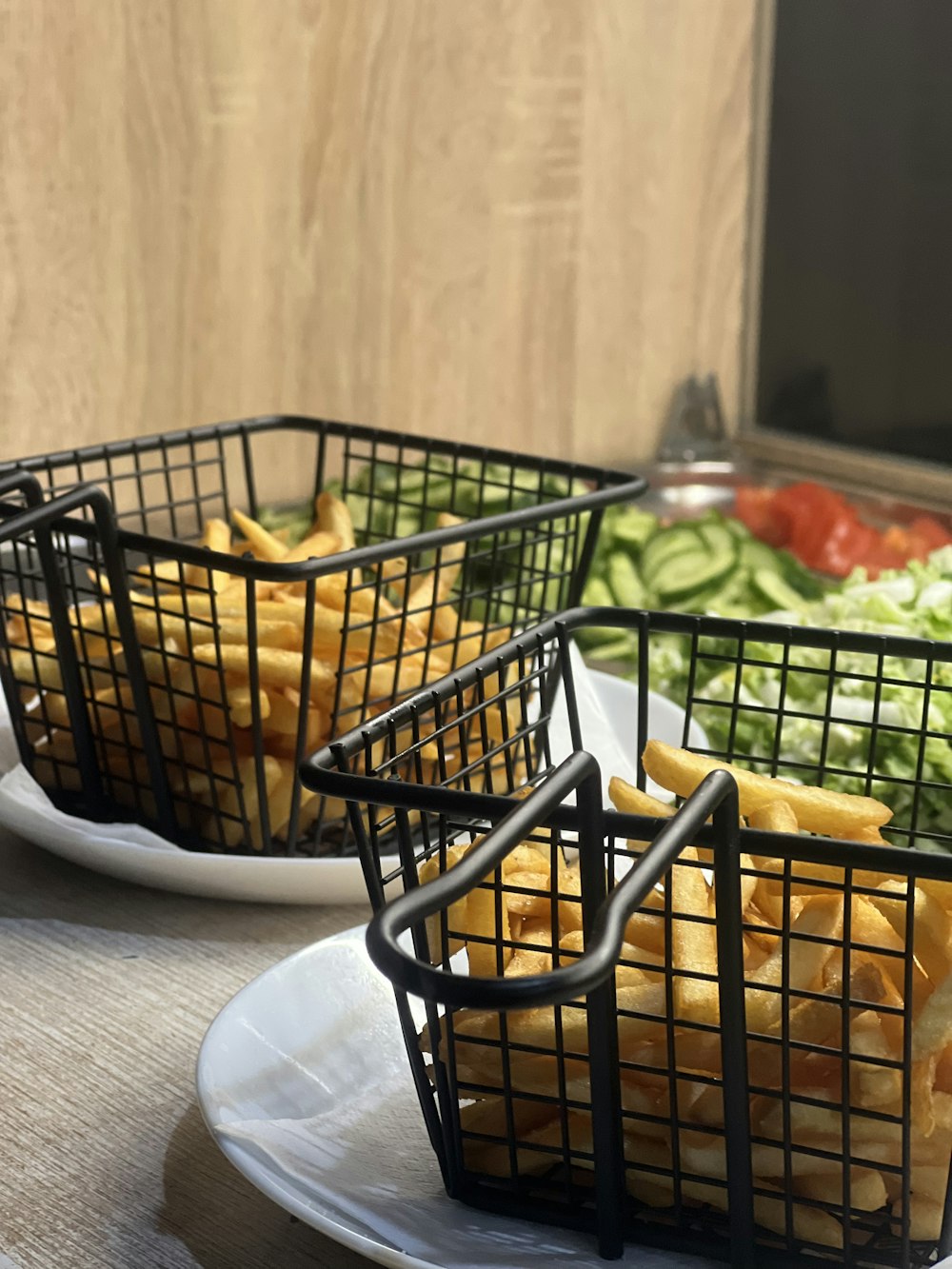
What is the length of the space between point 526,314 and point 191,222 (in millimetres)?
616

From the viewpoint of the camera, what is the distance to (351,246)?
2219 millimetres

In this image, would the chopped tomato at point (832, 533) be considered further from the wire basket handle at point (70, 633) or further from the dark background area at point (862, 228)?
the wire basket handle at point (70, 633)

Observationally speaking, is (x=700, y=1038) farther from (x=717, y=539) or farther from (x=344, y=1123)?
(x=717, y=539)

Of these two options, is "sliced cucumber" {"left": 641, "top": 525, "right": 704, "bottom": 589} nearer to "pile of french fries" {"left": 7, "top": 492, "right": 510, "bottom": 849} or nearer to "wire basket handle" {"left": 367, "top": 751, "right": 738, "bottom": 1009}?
"pile of french fries" {"left": 7, "top": 492, "right": 510, "bottom": 849}

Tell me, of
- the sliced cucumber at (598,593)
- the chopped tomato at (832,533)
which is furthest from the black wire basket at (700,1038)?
the chopped tomato at (832,533)

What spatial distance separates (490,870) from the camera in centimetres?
52

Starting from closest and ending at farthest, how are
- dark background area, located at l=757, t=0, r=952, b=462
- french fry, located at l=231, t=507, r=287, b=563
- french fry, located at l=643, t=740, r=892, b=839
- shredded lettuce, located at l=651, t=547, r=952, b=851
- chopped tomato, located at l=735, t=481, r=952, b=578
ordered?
french fry, located at l=643, t=740, r=892, b=839, french fry, located at l=231, t=507, r=287, b=563, shredded lettuce, located at l=651, t=547, r=952, b=851, chopped tomato, located at l=735, t=481, r=952, b=578, dark background area, located at l=757, t=0, r=952, b=462

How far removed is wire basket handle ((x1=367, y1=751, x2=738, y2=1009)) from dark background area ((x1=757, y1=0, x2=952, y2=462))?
6.38 feet

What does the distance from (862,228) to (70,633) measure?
1.77 meters

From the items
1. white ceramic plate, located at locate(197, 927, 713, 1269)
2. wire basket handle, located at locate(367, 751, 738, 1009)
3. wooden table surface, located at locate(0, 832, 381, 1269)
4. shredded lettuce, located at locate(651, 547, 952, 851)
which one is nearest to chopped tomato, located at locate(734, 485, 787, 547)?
shredded lettuce, located at locate(651, 547, 952, 851)

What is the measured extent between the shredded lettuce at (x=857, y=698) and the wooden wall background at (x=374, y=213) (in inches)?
31.0

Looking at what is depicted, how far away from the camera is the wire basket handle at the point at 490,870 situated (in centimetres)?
47

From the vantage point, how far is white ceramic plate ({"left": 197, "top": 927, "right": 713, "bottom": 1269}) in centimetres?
67

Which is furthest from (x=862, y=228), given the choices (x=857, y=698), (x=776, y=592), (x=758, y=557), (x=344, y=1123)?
(x=344, y=1123)
